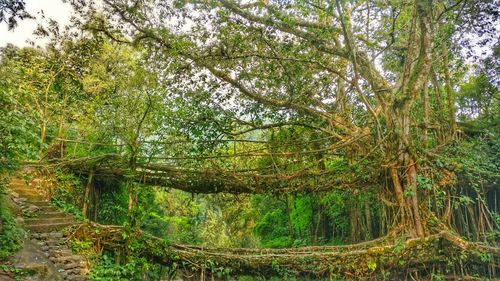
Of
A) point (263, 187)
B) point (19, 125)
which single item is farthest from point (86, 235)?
point (263, 187)

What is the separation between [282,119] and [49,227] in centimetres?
434

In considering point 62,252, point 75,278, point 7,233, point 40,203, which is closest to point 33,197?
point 40,203

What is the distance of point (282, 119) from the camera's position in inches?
277

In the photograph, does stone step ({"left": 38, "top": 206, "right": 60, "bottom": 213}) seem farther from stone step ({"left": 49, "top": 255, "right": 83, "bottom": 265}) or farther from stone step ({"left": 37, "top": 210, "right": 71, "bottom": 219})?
stone step ({"left": 49, "top": 255, "right": 83, "bottom": 265})

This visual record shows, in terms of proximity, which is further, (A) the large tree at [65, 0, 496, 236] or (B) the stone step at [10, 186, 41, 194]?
(B) the stone step at [10, 186, 41, 194]

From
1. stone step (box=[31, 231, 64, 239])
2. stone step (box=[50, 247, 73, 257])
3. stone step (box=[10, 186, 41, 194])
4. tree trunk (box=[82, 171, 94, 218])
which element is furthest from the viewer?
tree trunk (box=[82, 171, 94, 218])

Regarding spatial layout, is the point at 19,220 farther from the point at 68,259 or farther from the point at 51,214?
the point at 68,259

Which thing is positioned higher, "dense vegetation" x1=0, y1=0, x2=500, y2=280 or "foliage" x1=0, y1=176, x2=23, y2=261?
"dense vegetation" x1=0, y1=0, x2=500, y2=280

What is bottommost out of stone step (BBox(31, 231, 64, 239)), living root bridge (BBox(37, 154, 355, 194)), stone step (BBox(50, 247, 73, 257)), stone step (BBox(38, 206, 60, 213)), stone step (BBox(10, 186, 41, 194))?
stone step (BBox(50, 247, 73, 257))

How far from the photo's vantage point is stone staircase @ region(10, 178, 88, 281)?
500cm

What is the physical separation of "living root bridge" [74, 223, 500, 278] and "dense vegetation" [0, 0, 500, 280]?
0.04 metres

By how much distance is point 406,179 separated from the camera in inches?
204

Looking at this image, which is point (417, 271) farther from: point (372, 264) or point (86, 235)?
point (86, 235)

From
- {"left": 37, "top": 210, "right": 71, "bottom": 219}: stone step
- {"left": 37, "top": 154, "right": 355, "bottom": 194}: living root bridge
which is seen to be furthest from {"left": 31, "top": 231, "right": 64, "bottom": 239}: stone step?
{"left": 37, "top": 154, "right": 355, "bottom": 194}: living root bridge
